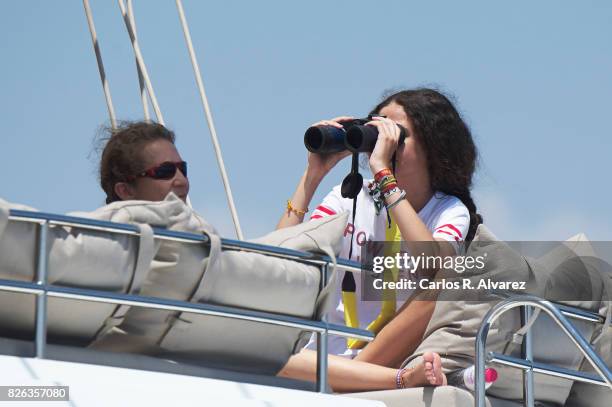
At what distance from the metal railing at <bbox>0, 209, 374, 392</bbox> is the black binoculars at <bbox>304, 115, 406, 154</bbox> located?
0.98m

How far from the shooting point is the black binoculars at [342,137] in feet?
14.4

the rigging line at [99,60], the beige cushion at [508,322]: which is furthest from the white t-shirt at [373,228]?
the rigging line at [99,60]

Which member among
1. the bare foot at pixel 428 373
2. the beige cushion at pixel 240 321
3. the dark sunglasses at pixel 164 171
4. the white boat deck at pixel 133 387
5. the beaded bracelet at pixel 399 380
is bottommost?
the beaded bracelet at pixel 399 380

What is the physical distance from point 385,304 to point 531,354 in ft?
1.95

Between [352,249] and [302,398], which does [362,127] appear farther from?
[302,398]

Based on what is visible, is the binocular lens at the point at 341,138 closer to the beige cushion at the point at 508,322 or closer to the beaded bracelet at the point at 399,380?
the beige cushion at the point at 508,322

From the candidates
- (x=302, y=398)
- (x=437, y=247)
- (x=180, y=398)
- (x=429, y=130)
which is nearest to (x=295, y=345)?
(x=302, y=398)

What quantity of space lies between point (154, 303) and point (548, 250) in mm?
1541

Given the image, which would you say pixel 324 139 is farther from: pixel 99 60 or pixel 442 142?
pixel 99 60

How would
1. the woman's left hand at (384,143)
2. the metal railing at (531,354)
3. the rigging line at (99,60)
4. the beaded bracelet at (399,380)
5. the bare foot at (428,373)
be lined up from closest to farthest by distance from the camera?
the metal railing at (531,354), the bare foot at (428,373), the beaded bracelet at (399,380), the woman's left hand at (384,143), the rigging line at (99,60)

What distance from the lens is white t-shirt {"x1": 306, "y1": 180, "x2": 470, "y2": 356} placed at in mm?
4344

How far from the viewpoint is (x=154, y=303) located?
307 cm

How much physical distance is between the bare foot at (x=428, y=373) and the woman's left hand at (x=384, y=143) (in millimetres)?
796

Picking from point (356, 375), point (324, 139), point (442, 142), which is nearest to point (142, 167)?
point (324, 139)
